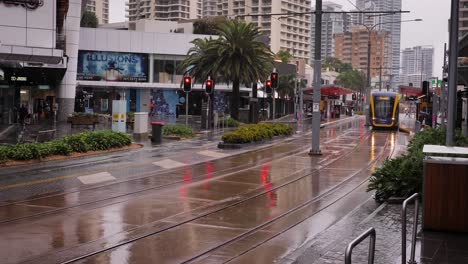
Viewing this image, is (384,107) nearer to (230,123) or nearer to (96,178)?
(230,123)

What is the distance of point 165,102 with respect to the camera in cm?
7938

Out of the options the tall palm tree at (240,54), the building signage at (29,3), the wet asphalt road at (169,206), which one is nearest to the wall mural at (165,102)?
the tall palm tree at (240,54)

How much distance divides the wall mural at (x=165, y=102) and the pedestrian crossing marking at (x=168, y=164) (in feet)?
183

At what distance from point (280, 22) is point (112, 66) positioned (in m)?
108

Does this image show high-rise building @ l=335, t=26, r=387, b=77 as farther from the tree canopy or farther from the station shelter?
the station shelter

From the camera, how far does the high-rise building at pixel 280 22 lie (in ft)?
576

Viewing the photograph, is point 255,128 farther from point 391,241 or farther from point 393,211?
point 391,241

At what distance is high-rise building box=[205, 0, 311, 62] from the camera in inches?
6914

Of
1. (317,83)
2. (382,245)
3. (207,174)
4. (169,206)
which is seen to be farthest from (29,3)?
(382,245)

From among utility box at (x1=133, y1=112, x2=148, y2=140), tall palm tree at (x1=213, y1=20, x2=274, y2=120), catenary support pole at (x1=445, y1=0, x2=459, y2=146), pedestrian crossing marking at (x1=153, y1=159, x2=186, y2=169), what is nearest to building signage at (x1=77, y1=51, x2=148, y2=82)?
tall palm tree at (x1=213, y1=20, x2=274, y2=120)

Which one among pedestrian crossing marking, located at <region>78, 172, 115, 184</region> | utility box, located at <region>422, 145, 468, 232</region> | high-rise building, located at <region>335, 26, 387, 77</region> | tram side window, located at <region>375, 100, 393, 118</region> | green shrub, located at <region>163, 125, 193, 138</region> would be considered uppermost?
high-rise building, located at <region>335, 26, 387, 77</region>

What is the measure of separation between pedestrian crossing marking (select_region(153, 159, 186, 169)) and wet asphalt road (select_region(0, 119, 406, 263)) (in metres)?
0.04

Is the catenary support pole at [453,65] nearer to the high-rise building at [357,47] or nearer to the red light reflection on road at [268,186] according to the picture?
the red light reflection on road at [268,186]

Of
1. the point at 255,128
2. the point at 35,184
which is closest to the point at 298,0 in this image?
the point at 255,128
